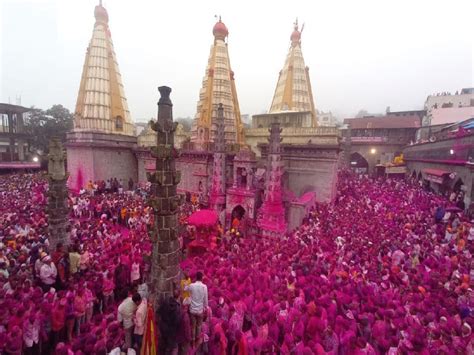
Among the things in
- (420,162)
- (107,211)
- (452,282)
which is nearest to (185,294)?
(452,282)

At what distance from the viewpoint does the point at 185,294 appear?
6.20 m

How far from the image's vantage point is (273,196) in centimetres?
1501

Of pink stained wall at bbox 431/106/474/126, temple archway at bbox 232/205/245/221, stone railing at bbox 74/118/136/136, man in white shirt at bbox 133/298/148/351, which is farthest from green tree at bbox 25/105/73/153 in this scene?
pink stained wall at bbox 431/106/474/126

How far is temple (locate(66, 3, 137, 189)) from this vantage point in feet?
74.6

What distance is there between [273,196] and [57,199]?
33.6 feet

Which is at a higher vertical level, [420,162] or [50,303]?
[420,162]

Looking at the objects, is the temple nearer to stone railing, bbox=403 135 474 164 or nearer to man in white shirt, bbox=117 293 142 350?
man in white shirt, bbox=117 293 142 350

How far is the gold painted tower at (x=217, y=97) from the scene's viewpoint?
23.2 metres

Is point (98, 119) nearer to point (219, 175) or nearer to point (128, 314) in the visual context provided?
point (219, 175)

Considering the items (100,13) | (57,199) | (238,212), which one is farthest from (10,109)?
(238,212)

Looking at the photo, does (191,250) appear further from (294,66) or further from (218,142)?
(294,66)

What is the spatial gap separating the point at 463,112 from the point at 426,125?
5.05 m

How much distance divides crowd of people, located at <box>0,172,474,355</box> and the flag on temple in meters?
0.17

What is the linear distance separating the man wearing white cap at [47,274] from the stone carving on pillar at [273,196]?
32.4ft
